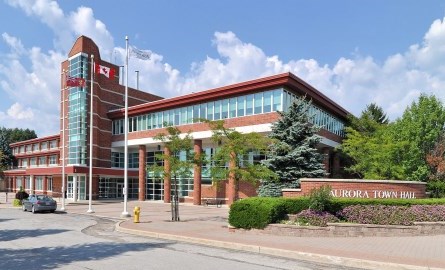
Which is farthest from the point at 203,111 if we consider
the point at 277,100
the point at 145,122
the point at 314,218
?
the point at 314,218

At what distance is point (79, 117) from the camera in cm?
5091

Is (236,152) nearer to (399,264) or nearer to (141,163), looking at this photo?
(399,264)

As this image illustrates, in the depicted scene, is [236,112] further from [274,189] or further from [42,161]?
[42,161]

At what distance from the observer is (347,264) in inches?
439

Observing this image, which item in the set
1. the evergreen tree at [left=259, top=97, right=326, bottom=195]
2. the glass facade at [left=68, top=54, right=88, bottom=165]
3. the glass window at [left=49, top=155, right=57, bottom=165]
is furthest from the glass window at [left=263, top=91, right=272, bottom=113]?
the glass window at [left=49, top=155, right=57, bottom=165]

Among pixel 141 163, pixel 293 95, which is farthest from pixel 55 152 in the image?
pixel 293 95

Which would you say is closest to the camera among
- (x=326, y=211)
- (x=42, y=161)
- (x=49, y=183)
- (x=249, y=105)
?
(x=326, y=211)

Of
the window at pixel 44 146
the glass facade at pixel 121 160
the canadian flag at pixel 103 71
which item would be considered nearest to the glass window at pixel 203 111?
the canadian flag at pixel 103 71

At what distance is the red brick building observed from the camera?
3531cm

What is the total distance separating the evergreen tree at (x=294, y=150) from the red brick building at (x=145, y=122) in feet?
16.5

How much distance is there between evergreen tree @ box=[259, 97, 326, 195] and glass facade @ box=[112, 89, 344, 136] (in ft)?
5.63

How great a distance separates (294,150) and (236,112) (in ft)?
35.5

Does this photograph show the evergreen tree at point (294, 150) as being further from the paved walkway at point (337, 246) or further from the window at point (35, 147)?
the window at point (35, 147)

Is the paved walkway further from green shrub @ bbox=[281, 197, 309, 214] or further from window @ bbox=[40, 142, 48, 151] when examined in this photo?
window @ bbox=[40, 142, 48, 151]
